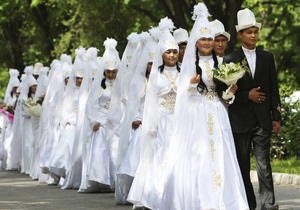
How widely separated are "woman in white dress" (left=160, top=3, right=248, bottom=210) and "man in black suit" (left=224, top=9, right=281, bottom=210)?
0.42 meters

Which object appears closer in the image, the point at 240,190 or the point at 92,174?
the point at 240,190

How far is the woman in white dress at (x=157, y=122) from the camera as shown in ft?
44.2

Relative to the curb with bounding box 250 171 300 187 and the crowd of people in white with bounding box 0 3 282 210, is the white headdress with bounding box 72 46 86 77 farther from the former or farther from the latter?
the curb with bounding box 250 171 300 187

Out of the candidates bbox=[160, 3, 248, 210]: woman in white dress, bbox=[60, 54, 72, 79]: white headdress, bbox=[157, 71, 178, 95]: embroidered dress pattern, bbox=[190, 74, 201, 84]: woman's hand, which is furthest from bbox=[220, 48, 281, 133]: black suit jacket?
bbox=[60, 54, 72, 79]: white headdress

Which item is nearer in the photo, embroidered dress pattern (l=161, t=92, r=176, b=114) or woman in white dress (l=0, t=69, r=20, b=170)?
embroidered dress pattern (l=161, t=92, r=176, b=114)

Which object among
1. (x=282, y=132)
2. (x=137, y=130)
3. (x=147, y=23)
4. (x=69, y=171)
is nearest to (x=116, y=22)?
Answer: (x=147, y=23)

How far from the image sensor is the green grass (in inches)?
731

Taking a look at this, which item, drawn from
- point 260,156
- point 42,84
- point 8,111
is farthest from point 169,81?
point 8,111

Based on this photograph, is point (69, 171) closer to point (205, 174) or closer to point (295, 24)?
point (205, 174)

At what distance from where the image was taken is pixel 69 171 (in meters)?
18.7

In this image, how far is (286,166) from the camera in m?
19.9

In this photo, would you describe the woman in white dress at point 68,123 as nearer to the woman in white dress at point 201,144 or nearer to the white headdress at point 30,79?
the white headdress at point 30,79

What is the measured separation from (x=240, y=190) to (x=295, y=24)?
25.9 metres

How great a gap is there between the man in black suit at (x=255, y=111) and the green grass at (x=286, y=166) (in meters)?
5.69
